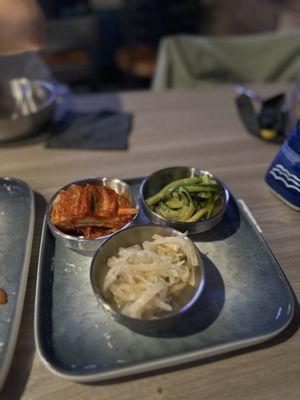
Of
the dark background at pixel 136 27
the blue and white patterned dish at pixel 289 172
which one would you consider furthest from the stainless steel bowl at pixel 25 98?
the dark background at pixel 136 27

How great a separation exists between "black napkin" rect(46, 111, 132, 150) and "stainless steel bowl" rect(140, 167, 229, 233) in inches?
16.2

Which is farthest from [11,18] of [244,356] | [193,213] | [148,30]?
[148,30]

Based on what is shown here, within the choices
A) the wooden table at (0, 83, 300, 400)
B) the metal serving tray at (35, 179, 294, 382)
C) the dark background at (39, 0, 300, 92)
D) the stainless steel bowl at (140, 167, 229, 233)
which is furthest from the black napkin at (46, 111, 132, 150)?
the dark background at (39, 0, 300, 92)

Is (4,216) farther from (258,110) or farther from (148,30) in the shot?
(148,30)

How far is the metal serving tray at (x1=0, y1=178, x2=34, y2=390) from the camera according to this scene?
90cm

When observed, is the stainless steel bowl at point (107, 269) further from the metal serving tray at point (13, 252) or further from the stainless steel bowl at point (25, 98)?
the stainless steel bowl at point (25, 98)

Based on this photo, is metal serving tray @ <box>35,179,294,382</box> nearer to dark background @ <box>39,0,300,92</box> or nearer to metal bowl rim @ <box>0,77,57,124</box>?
metal bowl rim @ <box>0,77,57,124</box>

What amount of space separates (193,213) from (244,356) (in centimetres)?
49

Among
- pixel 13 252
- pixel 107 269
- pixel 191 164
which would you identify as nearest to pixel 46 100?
pixel 191 164

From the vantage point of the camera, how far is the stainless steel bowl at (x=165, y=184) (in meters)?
1.16

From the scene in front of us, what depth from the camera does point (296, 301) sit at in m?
1.03

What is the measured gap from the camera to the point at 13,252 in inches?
44.9

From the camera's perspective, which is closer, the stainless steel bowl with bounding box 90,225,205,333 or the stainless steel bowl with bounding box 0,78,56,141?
the stainless steel bowl with bounding box 90,225,205,333

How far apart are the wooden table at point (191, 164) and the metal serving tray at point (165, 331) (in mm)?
42
